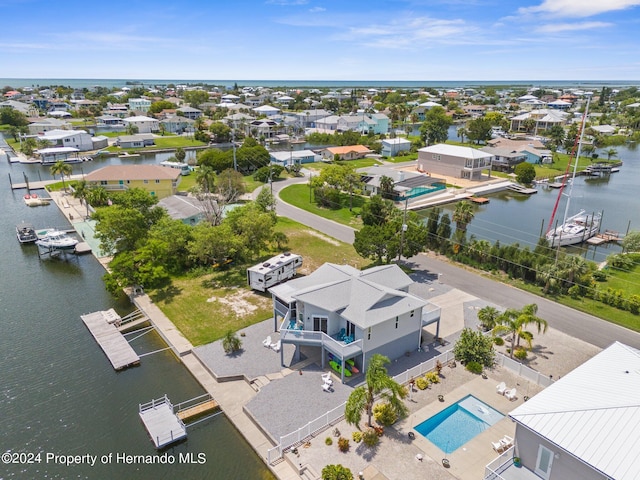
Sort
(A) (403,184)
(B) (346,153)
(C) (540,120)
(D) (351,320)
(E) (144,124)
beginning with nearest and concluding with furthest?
(D) (351,320)
(A) (403,184)
(B) (346,153)
(E) (144,124)
(C) (540,120)

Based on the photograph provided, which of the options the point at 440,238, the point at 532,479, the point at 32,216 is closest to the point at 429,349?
the point at 532,479

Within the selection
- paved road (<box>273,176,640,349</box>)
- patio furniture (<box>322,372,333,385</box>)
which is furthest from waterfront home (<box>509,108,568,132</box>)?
patio furniture (<box>322,372,333,385</box>)

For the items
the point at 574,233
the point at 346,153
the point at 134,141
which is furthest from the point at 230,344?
the point at 134,141

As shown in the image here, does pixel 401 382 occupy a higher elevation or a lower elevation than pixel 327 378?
lower

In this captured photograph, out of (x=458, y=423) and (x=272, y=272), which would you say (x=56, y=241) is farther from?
(x=458, y=423)

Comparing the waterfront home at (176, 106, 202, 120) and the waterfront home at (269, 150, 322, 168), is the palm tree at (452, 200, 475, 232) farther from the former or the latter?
the waterfront home at (176, 106, 202, 120)

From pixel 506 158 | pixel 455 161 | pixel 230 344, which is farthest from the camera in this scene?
pixel 506 158

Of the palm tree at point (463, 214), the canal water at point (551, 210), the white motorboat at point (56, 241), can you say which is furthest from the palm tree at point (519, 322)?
the white motorboat at point (56, 241)

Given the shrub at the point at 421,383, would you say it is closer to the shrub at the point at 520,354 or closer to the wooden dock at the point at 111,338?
the shrub at the point at 520,354
